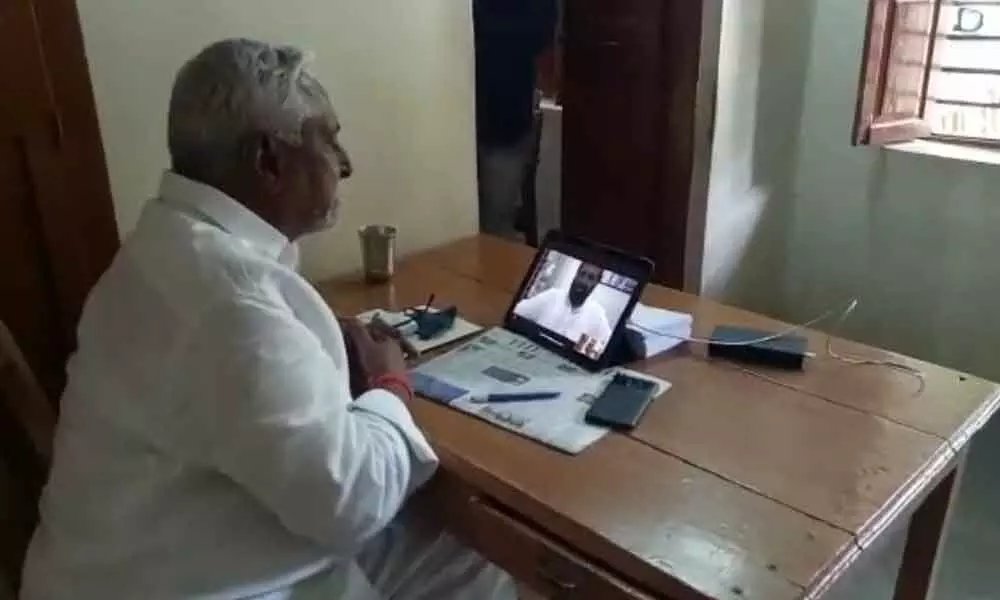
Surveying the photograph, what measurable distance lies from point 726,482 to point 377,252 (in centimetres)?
93

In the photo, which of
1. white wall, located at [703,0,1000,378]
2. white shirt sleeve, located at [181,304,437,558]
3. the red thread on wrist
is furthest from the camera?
white wall, located at [703,0,1000,378]

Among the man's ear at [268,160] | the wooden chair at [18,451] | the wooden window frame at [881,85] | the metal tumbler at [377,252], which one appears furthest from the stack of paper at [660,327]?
the wooden window frame at [881,85]

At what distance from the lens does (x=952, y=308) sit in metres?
2.88

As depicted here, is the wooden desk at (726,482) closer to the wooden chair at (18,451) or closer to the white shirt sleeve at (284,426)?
the white shirt sleeve at (284,426)

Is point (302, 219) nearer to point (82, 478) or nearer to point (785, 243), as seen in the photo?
point (82, 478)

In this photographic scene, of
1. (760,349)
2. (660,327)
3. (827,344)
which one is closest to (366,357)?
(660,327)

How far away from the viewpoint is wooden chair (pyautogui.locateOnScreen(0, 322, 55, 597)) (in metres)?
1.39

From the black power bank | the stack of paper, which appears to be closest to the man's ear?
the stack of paper

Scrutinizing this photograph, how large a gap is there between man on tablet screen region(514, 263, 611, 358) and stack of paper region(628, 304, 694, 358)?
0.22ft

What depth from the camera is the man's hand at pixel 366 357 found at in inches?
54.1

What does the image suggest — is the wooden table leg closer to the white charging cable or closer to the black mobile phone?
the white charging cable

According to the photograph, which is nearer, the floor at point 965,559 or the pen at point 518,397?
the pen at point 518,397

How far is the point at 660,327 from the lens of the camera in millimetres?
1623

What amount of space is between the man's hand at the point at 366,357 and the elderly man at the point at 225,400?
0.40ft
